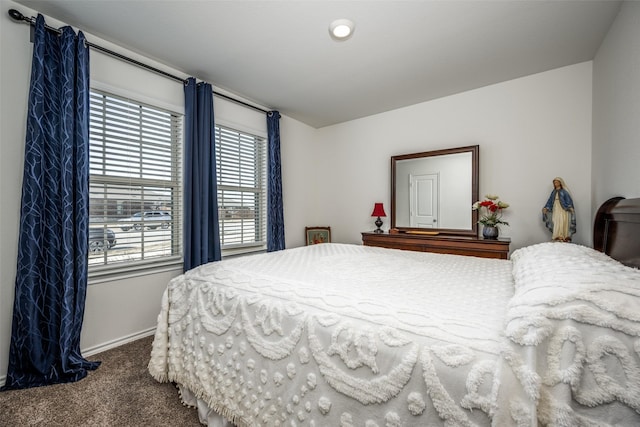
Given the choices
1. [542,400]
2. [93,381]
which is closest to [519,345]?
[542,400]

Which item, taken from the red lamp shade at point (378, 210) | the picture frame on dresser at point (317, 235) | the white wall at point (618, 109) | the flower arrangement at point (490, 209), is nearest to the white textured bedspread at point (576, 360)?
the white wall at point (618, 109)

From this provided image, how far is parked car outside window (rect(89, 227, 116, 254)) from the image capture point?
7.18 ft

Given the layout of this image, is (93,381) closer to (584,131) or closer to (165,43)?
(165,43)

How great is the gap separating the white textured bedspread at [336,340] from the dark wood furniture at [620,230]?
2.01 feet

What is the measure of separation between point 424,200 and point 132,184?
322 cm

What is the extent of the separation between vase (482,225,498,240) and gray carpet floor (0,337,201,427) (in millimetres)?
2970

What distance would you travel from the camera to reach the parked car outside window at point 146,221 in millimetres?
2387

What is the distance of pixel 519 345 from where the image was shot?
693mm

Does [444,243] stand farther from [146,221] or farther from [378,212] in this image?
[146,221]

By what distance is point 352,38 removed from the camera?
221 centimetres

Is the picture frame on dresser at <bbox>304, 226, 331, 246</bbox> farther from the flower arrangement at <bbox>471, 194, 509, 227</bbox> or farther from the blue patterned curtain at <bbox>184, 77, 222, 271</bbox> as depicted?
the flower arrangement at <bbox>471, 194, 509, 227</bbox>

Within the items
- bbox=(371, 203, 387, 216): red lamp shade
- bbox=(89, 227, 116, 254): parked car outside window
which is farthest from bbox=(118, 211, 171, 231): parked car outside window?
bbox=(371, 203, 387, 216): red lamp shade

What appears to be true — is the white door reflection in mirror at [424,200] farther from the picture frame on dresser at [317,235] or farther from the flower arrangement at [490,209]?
the picture frame on dresser at [317,235]

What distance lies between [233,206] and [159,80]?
4.85 ft
